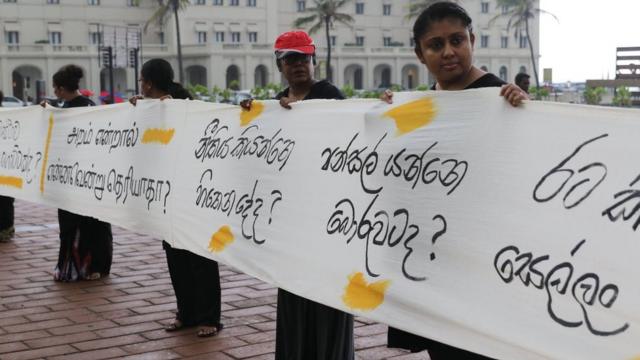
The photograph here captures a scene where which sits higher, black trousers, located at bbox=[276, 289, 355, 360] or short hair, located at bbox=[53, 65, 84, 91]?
short hair, located at bbox=[53, 65, 84, 91]

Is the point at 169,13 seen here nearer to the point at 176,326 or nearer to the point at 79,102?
the point at 79,102

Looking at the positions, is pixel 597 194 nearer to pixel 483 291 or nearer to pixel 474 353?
pixel 483 291

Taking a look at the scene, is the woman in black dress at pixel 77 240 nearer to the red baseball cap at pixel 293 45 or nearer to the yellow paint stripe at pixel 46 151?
the yellow paint stripe at pixel 46 151

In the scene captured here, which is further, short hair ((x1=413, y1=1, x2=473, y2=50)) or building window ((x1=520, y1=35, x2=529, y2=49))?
building window ((x1=520, y1=35, x2=529, y2=49))

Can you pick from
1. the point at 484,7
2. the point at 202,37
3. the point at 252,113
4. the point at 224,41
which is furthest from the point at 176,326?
the point at 484,7

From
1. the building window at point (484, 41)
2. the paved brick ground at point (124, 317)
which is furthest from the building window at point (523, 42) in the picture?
the paved brick ground at point (124, 317)

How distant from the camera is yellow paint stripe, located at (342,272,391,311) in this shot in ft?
11.5

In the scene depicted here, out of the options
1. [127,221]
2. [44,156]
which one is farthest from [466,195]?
[44,156]

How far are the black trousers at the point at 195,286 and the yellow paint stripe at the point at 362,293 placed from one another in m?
1.84

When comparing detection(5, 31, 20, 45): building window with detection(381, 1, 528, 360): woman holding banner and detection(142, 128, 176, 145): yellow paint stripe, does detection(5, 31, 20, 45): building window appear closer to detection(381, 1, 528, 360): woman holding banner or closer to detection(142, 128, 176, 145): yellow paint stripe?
detection(142, 128, 176, 145): yellow paint stripe

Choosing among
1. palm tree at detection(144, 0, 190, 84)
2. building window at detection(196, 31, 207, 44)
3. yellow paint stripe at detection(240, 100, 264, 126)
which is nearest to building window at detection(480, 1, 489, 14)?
building window at detection(196, 31, 207, 44)

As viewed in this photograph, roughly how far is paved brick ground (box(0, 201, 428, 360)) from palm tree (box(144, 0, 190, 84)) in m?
67.7

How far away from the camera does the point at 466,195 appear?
3176 millimetres

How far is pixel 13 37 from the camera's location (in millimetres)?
75312
